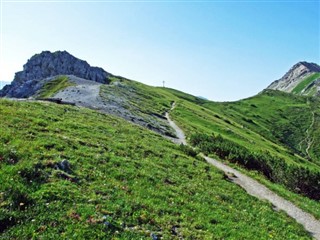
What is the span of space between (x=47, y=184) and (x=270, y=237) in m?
13.6

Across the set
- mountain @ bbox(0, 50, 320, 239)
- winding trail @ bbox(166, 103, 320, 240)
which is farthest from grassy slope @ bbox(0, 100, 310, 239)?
winding trail @ bbox(166, 103, 320, 240)

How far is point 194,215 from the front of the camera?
2038cm

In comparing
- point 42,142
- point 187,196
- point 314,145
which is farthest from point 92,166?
point 314,145

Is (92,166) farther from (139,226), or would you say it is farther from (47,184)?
(139,226)

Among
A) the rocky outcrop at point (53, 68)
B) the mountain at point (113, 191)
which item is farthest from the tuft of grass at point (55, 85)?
the mountain at point (113, 191)

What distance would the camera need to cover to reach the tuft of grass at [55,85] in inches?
3598

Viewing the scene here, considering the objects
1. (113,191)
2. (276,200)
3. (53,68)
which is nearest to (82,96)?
(276,200)

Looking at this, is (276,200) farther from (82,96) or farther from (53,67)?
(53,67)

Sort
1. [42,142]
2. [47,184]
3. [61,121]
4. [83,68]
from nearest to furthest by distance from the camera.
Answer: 1. [47,184]
2. [42,142]
3. [61,121]
4. [83,68]

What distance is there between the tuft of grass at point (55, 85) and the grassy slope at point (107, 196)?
60850 millimetres

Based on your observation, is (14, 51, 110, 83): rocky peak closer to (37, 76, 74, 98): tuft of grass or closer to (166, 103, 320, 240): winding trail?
(37, 76, 74, 98): tuft of grass

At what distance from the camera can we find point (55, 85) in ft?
324

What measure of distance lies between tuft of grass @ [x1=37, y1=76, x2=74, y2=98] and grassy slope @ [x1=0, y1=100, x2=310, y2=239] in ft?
200

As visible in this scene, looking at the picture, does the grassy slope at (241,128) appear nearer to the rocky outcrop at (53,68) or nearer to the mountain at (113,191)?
the mountain at (113,191)
